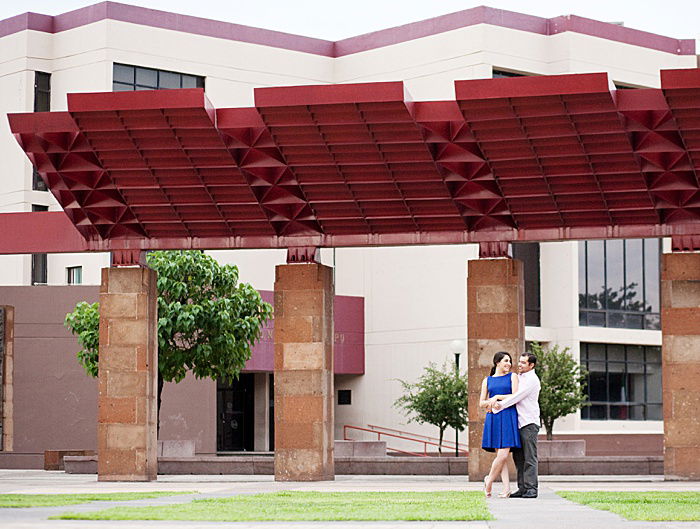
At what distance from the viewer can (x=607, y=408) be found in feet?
189

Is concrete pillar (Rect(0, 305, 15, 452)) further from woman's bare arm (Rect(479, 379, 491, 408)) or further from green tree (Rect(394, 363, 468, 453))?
woman's bare arm (Rect(479, 379, 491, 408))

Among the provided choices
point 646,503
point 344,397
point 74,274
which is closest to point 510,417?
point 646,503

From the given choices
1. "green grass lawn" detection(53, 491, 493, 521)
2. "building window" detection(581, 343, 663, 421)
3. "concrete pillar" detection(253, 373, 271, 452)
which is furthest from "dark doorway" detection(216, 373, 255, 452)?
"green grass lawn" detection(53, 491, 493, 521)

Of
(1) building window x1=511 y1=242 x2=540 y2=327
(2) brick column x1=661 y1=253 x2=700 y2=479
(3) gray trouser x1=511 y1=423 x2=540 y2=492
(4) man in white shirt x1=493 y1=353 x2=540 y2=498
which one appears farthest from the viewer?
(1) building window x1=511 y1=242 x2=540 y2=327

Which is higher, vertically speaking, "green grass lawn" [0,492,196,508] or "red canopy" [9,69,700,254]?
"red canopy" [9,69,700,254]

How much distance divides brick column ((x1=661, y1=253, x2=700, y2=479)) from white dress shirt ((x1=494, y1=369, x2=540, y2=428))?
6.71 metres

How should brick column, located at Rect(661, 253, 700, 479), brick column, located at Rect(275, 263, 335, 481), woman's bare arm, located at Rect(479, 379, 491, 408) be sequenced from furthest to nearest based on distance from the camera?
brick column, located at Rect(275, 263, 335, 481) → brick column, located at Rect(661, 253, 700, 479) → woman's bare arm, located at Rect(479, 379, 491, 408)

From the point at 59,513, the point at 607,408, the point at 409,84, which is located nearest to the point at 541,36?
the point at 409,84

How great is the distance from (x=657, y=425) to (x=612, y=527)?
157 ft

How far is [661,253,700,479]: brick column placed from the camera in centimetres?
2430

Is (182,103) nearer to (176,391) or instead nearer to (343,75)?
(176,391)

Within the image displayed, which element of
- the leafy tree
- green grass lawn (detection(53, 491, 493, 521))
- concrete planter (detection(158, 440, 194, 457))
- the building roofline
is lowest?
concrete planter (detection(158, 440, 194, 457))

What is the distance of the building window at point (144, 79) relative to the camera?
56.1 metres

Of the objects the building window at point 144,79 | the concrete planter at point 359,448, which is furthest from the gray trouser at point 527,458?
the building window at point 144,79
